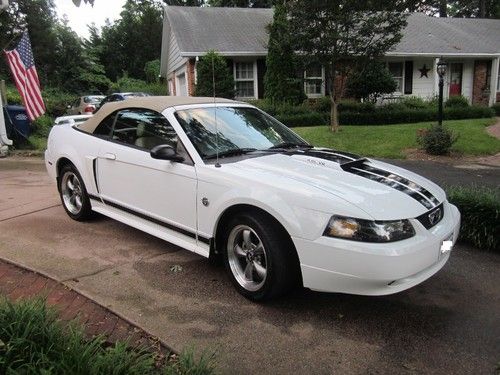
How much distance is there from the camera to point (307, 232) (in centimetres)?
322

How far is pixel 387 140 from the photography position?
12.9 metres

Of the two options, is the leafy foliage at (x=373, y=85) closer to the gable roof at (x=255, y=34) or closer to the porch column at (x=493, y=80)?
the gable roof at (x=255, y=34)

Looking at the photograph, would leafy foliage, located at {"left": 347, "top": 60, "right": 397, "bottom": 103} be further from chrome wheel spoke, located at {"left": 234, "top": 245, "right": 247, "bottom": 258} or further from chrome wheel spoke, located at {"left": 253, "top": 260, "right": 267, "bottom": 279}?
chrome wheel spoke, located at {"left": 253, "top": 260, "right": 267, "bottom": 279}

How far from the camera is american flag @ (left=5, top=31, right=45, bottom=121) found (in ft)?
37.7

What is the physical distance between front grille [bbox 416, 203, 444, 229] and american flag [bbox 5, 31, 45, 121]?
10.8m

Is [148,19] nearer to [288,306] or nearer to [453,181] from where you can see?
[453,181]

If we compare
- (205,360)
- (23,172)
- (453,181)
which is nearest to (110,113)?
(205,360)

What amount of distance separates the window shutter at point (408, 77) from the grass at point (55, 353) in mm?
22651

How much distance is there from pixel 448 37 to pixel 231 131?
77.7ft

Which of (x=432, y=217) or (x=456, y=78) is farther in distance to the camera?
(x=456, y=78)

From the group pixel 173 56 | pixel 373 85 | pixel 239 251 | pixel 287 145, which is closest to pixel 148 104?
pixel 287 145

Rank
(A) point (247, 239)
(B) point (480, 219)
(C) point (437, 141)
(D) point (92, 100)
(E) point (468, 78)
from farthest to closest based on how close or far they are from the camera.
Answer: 1. (E) point (468, 78)
2. (D) point (92, 100)
3. (C) point (437, 141)
4. (B) point (480, 219)
5. (A) point (247, 239)

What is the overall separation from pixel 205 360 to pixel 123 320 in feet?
3.40

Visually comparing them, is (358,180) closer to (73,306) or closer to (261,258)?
(261,258)
